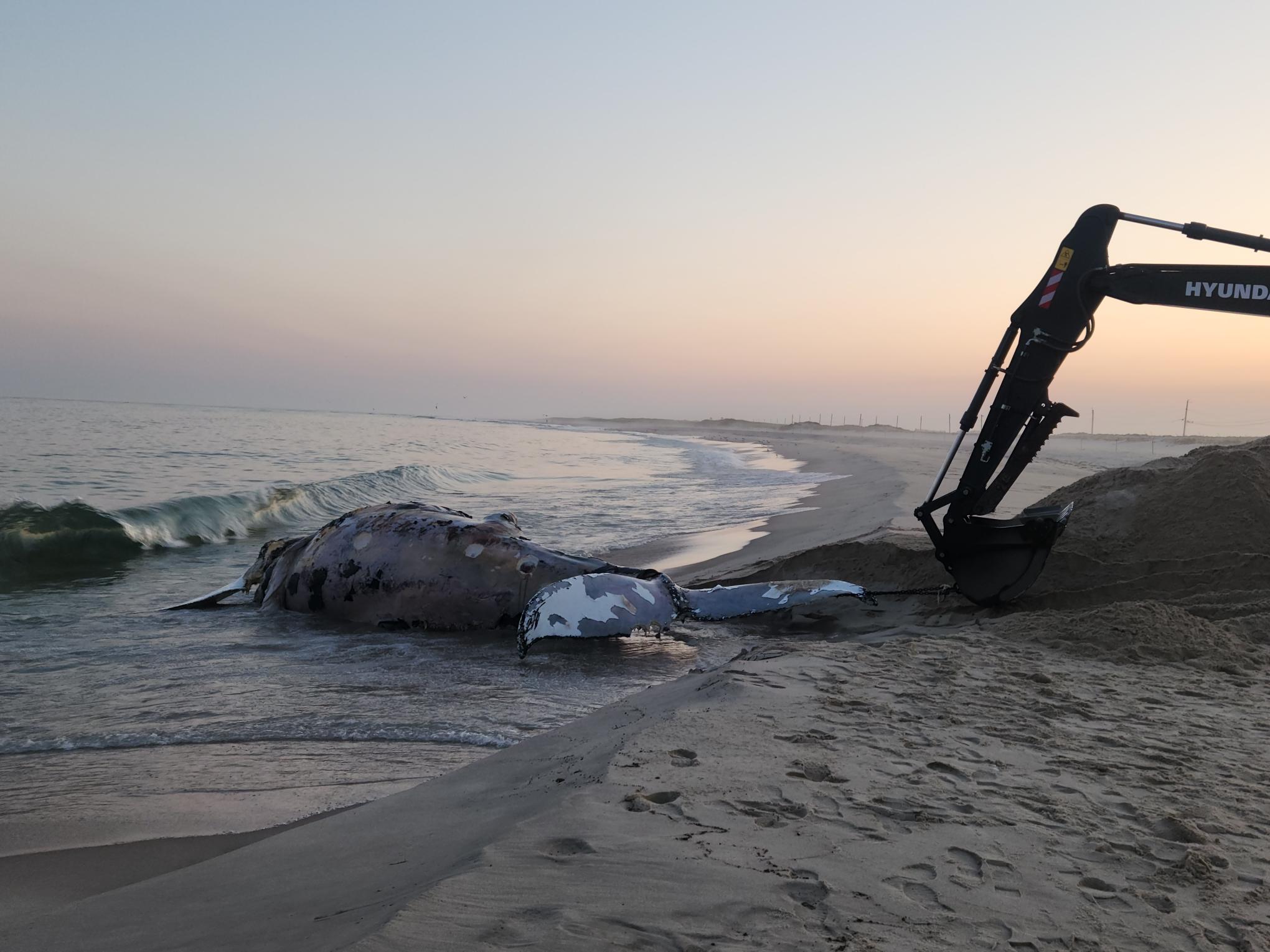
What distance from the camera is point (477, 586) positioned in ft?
20.7

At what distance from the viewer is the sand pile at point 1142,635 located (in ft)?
14.1

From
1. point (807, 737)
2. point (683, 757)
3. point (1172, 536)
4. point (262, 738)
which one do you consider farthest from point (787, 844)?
point (1172, 536)

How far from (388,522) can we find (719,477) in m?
16.8

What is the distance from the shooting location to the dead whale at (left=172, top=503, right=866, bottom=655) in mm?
5695

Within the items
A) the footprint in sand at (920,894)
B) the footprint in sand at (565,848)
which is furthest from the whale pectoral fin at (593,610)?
the footprint in sand at (920,894)

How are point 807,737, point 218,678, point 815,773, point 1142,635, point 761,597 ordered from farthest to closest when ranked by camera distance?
1. point 761,597
2. point 218,678
3. point 1142,635
4. point 807,737
5. point 815,773

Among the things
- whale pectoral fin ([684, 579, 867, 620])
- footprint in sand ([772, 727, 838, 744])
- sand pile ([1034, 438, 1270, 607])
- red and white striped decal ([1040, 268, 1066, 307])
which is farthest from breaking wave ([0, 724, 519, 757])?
red and white striped decal ([1040, 268, 1066, 307])

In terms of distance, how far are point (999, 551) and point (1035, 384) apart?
1.22 metres

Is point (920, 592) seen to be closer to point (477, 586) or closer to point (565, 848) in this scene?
point (477, 586)

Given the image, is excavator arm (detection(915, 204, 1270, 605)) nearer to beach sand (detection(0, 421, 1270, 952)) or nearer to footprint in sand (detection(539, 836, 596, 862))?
beach sand (detection(0, 421, 1270, 952))

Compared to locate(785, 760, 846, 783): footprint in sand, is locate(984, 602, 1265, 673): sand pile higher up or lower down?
higher up

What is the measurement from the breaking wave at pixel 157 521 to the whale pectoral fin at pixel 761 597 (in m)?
7.36

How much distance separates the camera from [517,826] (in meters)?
2.31

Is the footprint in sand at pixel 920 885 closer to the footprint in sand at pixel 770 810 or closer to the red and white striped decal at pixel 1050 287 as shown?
the footprint in sand at pixel 770 810
